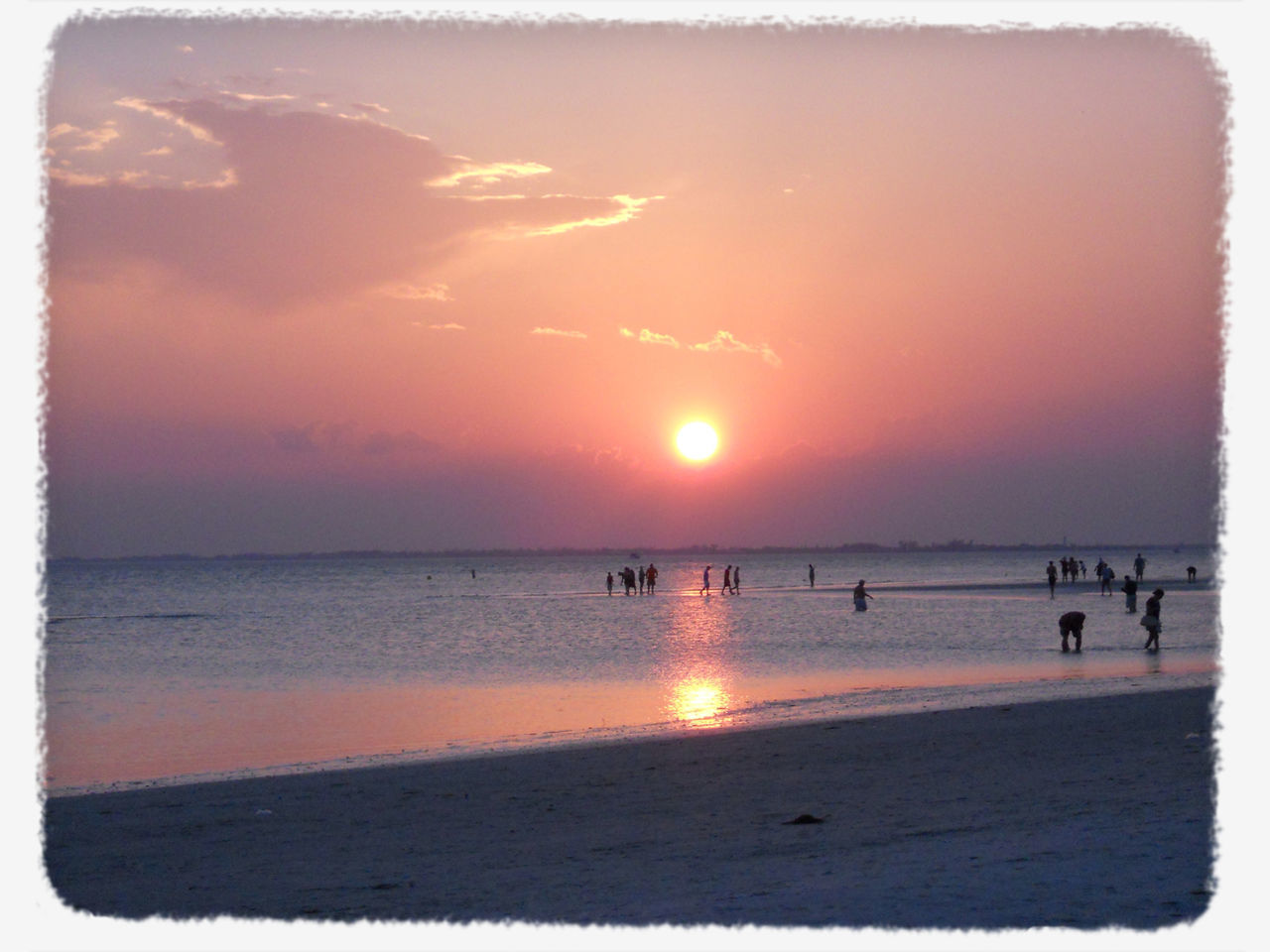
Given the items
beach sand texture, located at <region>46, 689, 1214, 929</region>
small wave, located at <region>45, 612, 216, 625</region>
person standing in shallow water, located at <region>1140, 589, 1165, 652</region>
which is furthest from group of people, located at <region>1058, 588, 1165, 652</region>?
small wave, located at <region>45, 612, 216, 625</region>

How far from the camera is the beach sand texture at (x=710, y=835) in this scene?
7.91m

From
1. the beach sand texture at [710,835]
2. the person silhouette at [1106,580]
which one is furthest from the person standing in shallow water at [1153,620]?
the person silhouette at [1106,580]

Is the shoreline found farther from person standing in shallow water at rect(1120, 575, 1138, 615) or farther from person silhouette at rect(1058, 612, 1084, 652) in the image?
person standing in shallow water at rect(1120, 575, 1138, 615)

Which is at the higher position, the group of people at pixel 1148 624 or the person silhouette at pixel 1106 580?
the group of people at pixel 1148 624

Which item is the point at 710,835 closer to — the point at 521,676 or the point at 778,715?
the point at 778,715

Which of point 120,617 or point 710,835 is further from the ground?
point 710,835

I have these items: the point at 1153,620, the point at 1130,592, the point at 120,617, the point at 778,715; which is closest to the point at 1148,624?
the point at 1153,620

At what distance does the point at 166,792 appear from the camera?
1387 cm

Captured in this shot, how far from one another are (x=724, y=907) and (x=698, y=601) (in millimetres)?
63393

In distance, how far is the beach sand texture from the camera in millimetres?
7910

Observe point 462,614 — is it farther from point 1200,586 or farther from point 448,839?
point 448,839

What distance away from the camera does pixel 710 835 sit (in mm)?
10516

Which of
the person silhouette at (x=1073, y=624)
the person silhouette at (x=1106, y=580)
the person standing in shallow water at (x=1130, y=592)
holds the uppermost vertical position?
the person silhouette at (x=1073, y=624)

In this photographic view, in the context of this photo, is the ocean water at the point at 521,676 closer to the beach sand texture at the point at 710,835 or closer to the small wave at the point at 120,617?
the beach sand texture at the point at 710,835
